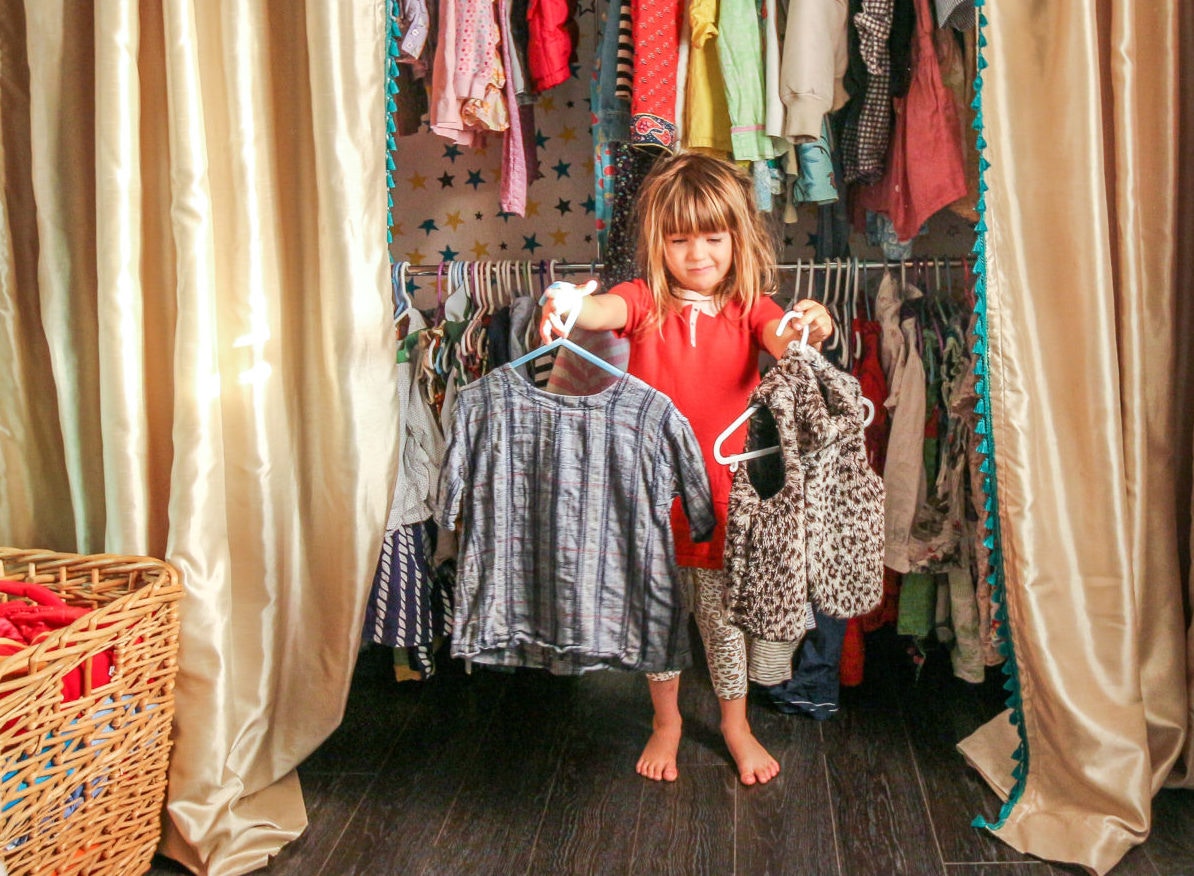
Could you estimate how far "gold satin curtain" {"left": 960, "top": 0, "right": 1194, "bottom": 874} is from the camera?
1.51 metres

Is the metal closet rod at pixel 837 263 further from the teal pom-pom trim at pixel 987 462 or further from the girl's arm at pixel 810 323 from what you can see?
the teal pom-pom trim at pixel 987 462

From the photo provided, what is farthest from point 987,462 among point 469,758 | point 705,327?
point 469,758

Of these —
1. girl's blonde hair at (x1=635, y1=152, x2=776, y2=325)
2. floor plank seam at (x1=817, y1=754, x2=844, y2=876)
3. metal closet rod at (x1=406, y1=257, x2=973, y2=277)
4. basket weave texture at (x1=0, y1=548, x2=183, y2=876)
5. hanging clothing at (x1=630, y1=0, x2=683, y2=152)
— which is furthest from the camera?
metal closet rod at (x1=406, y1=257, x2=973, y2=277)

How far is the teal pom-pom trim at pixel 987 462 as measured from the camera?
154cm

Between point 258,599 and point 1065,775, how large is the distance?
4.53 ft

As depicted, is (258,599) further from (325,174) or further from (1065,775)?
(1065,775)

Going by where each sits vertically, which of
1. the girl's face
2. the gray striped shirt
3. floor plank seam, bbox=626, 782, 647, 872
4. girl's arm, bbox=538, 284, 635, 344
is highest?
the girl's face

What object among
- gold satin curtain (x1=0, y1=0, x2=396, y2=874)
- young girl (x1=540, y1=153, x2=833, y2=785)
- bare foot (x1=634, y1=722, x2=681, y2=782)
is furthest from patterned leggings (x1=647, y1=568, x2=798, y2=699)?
gold satin curtain (x1=0, y1=0, x2=396, y2=874)

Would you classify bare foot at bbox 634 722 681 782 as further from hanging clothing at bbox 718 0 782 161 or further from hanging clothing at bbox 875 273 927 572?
hanging clothing at bbox 718 0 782 161

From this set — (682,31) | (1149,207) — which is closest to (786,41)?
(682,31)

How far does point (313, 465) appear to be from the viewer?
169 centimetres

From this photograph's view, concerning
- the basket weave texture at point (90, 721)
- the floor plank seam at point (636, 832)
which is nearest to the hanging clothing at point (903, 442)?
the floor plank seam at point (636, 832)

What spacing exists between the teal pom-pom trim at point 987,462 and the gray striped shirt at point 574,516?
46 centimetres

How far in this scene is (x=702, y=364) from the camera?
1.82 metres
